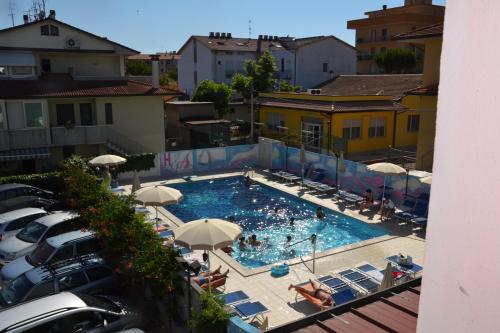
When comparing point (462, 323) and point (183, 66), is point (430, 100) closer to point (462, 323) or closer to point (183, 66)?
point (462, 323)

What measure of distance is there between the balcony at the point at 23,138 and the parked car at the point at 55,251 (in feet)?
49.6

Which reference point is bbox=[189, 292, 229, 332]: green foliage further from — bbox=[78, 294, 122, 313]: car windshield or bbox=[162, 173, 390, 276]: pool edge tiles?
bbox=[162, 173, 390, 276]: pool edge tiles

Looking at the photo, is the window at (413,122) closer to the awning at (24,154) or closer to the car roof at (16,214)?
the awning at (24,154)

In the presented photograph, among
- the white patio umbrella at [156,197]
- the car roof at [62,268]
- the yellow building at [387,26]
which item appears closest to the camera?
the car roof at [62,268]

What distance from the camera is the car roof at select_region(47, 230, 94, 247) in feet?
43.2

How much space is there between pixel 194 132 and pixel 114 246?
89.0 ft

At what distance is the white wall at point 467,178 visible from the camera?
5.25 ft

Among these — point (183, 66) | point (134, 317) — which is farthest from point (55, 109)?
point (183, 66)

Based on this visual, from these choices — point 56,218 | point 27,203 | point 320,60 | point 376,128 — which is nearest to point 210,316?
point 56,218

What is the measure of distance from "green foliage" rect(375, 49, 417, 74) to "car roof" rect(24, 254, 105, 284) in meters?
62.5

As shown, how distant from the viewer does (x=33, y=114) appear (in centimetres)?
2728

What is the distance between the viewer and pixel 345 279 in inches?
531

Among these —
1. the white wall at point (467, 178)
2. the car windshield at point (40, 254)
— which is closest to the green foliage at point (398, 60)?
the car windshield at point (40, 254)

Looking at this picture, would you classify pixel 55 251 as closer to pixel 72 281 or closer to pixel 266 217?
pixel 72 281
